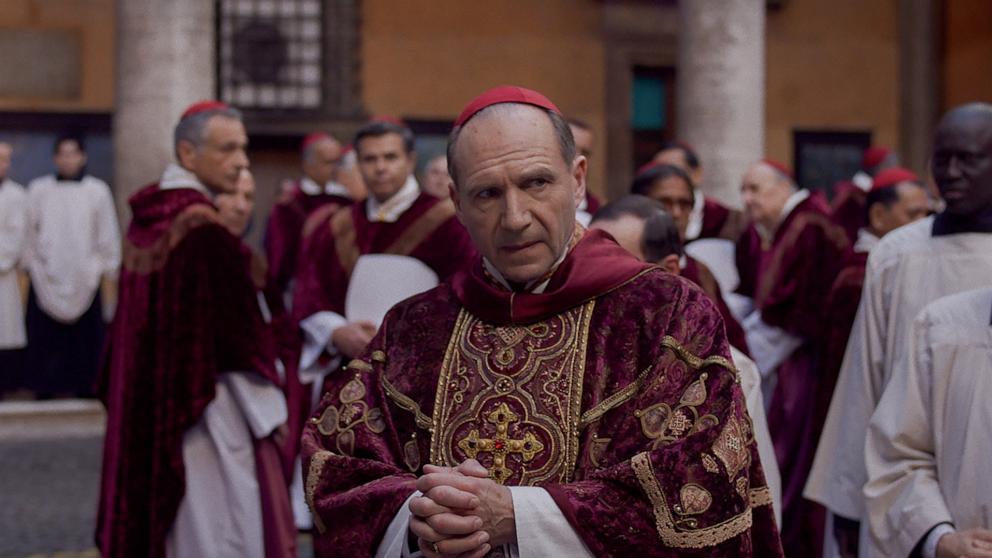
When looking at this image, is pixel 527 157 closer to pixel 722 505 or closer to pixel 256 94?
pixel 722 505

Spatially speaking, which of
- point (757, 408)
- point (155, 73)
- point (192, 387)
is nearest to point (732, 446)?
point (757, 408)

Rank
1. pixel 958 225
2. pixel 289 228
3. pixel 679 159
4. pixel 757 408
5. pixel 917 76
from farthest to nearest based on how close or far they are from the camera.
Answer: pixel 917 76 → pixel 289 228 → pixel 679 159 → pixel 958 225 → pixel 757 408

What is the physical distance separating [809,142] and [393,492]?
1441 cm

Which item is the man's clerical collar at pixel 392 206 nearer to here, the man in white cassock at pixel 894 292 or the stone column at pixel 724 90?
the man in white cassock at pixel 894 292

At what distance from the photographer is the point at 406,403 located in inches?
122

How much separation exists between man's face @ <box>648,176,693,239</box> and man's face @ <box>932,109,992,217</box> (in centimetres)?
150

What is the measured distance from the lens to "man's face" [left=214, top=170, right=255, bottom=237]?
6430mm

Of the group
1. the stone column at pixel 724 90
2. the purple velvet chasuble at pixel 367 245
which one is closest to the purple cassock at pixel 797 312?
the purple velvet chasuble at pixel 367 245

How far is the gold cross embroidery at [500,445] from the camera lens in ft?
9.85

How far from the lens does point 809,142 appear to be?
16.8m

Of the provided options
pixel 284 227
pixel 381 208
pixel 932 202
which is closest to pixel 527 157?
pixel 381 208

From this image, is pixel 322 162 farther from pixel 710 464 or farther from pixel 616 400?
pixel 710 464

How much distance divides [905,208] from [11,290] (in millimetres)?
8437

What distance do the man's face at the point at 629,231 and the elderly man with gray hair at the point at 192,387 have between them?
1.92 metres
